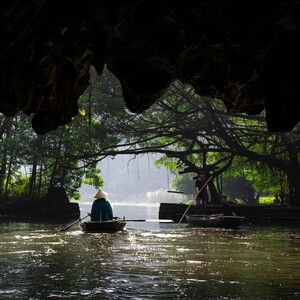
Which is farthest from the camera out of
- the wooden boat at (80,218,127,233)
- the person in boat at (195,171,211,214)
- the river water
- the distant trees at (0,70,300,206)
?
the distant trees at (0,70,300,206)

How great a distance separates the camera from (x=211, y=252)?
551 inches

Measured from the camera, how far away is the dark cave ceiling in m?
6.90

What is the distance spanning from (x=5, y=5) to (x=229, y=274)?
6458mm

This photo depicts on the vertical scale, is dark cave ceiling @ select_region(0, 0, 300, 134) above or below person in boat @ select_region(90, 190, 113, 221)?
above

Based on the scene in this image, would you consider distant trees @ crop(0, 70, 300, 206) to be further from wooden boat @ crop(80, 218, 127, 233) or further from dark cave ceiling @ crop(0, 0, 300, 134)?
dark cave ceiling @ crop(0, 0, 300, 134)

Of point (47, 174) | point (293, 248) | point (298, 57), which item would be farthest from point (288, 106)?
point (47, 174)

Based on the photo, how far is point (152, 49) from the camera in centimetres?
732

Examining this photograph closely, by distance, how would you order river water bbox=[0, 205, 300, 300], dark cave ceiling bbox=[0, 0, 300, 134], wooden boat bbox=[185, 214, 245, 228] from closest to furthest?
1. dark cave ceiling bbox=[0, 0, 300, 134]
2. river water bbox=[0, 205, 300, 300]
3. wooden boat bbox=[185, 214, 245, 228]

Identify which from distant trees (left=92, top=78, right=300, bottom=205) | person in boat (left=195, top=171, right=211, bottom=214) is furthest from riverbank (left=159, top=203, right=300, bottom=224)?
distant trees (left=92, top=78, right=300, bottom=205)

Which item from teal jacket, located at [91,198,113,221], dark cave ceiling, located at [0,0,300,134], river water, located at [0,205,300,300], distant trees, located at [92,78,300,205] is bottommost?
river water, located at [0,205,300,300]

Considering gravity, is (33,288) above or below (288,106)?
below

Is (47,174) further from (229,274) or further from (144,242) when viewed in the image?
(229,274)

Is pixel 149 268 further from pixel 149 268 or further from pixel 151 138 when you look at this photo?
pixel 151 138

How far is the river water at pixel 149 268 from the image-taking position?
27.2 ft
